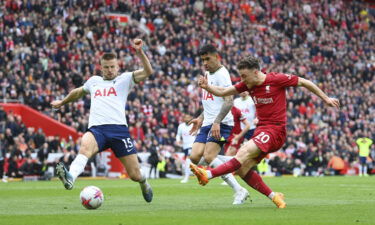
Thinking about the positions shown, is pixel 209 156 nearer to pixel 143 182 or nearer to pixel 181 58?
pixel 143 182

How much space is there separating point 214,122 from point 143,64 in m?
1.97

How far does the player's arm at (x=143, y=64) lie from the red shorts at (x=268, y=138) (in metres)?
1.95

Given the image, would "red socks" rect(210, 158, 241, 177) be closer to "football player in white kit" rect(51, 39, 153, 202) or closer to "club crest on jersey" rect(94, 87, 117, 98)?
"football player in white kit" rect(51, 39, 153, 202)

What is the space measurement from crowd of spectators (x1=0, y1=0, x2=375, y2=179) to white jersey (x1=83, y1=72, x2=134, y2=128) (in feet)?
52.4

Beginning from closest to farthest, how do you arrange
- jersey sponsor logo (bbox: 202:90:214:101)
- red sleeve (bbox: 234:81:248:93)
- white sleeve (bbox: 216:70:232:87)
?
1. red sleeve (bbox: 234:81:248:93)
2. white sleeve (bbox: 216:70:232:87)
3. jersey sponsor logo (bbox: 202:90:214:101)

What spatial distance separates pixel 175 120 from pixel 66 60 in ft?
17.7

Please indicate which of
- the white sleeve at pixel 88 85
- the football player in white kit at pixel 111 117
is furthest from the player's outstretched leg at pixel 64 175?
the white sleeve at pixel 88 85

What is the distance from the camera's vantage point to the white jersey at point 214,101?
1349 cm

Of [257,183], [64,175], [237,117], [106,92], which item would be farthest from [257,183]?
[237,117]

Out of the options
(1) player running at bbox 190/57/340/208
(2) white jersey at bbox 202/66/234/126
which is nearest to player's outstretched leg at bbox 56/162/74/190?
(1) player running at bbox 190/57/340/208

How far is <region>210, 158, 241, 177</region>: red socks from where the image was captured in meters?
10.9

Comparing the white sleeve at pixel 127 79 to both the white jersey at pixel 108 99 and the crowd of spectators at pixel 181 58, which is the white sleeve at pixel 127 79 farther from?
the crowd of spectators at pixel 181 58

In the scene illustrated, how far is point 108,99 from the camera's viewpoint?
39.9 feet

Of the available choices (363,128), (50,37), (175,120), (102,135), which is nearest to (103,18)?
(50,37)
